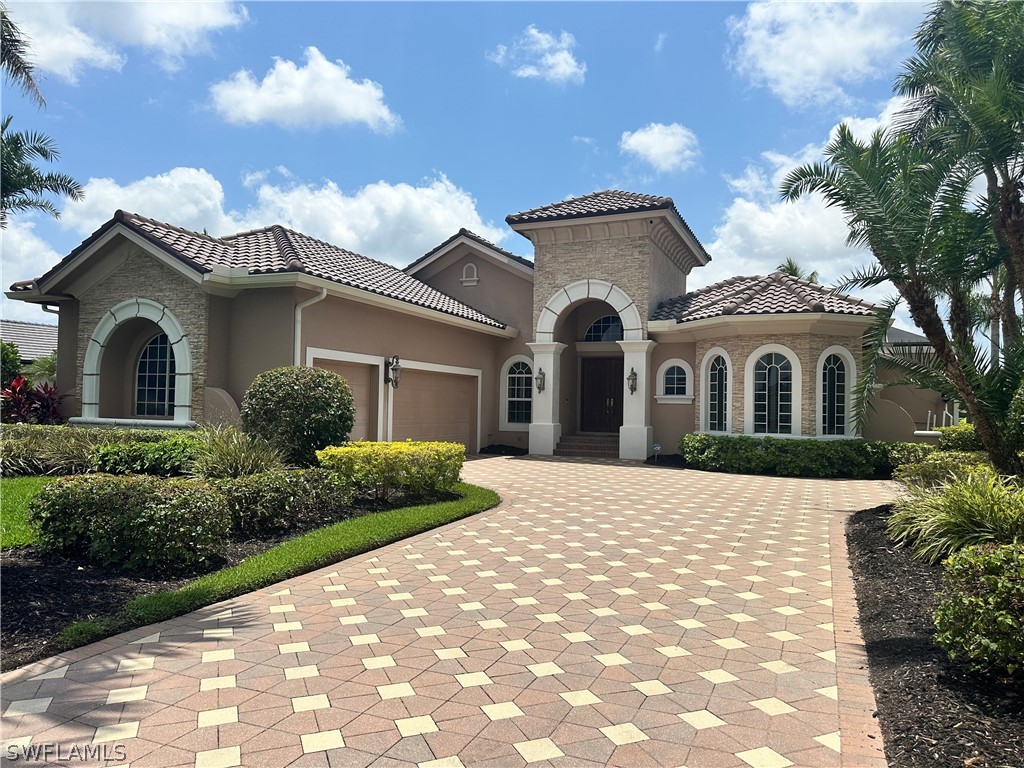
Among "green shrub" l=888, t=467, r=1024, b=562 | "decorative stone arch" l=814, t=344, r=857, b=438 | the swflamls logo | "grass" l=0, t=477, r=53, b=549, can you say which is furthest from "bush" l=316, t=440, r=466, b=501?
"decorative stone arch" l=814, t=344, r=857, b=438

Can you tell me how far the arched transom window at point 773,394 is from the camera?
16719 mm

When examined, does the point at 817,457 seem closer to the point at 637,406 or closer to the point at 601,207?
the point at 637,406

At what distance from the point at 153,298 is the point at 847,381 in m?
16.2

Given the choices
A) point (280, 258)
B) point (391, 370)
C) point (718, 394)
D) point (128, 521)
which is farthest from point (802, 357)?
point (128, 521)

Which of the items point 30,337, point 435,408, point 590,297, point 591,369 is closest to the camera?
point 435,408

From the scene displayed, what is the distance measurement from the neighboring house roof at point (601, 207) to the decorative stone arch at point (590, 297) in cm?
198

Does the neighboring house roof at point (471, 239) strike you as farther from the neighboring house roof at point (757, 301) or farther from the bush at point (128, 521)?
the bush at point (128, 521)

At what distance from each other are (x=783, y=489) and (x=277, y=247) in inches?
499

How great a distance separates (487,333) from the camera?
2044 centimetres

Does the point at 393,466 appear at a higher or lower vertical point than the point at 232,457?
lower

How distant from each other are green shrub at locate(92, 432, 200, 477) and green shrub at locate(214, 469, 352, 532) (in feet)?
11.2

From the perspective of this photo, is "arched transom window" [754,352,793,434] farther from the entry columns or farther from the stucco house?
the entry columns

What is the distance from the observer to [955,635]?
420 cm

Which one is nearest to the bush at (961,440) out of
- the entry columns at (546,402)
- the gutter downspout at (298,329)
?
the entry columns at (546,402)
